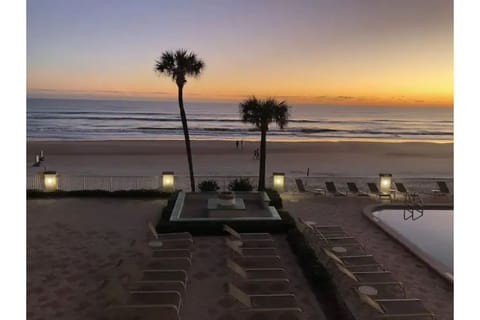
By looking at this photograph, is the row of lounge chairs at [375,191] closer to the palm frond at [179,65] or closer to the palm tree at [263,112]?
the palm tree at [263,112]

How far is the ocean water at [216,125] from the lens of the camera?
1646 inches

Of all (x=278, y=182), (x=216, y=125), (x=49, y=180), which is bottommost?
(x=278, y=182)

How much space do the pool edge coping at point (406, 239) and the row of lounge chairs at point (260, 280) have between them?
3.18 metres

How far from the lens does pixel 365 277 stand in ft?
23.3

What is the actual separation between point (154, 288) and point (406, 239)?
6551 millimetres

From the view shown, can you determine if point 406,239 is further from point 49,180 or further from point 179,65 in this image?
point 49,180

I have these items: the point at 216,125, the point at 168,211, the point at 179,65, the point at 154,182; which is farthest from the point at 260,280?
the point at 216,125

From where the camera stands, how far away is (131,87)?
69.6 meters

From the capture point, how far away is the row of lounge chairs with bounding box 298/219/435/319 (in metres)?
5.91

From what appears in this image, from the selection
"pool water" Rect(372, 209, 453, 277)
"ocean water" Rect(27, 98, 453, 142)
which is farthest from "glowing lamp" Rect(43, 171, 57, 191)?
"ocean water" Rect(27, 98, 453, 142)

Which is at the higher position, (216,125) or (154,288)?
(216,125)

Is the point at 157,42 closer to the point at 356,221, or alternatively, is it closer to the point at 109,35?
the point at 109,35

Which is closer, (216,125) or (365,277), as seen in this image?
(365,277)

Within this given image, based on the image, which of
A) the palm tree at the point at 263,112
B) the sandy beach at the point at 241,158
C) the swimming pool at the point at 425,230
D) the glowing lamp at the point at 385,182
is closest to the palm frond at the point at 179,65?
the palm tree at the point at 263,112
